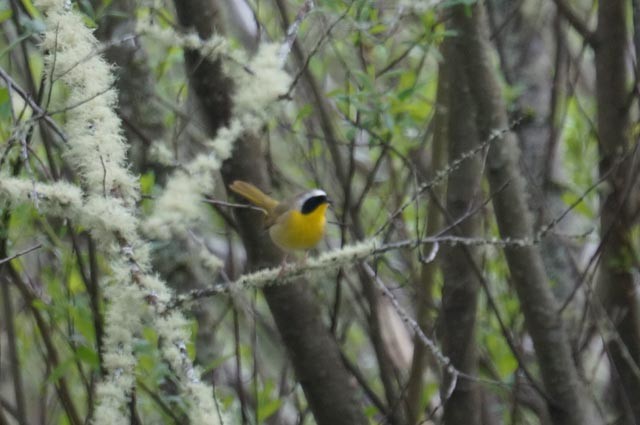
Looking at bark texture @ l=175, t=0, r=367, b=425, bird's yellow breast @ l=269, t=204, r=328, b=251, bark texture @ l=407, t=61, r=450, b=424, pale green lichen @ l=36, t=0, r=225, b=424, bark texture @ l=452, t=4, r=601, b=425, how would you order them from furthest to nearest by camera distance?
bark texture @ l=407, t=61, r=450, b=424, bird's yellow breast @ l=269, t=204, r=328, b=251, bark texture @ l=452, t=4, r=601, b=425, bark texture @ l=175, t=0, r=367, b=425, pale green lichen @ l=36, t=0, r=225, b=424

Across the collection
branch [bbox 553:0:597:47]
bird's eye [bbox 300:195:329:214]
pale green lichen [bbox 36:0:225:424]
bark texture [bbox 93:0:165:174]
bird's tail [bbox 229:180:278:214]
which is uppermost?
bark texture [bbox 93:0:165:174]

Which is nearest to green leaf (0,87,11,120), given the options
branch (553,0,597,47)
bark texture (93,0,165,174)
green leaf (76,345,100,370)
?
green leaf (76,345,100,370)

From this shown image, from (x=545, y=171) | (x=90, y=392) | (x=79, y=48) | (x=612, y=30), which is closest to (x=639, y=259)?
(x=545, y=171)

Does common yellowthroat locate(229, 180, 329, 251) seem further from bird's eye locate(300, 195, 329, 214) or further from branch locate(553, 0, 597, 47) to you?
branch locate(553, 0, 597, 47)

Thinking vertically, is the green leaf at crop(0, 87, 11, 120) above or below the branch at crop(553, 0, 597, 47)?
below

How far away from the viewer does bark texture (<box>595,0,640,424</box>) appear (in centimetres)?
389

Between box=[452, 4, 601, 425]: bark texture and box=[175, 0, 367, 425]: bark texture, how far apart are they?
2.46 feet

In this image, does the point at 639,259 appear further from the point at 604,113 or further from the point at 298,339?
the point at 298,339

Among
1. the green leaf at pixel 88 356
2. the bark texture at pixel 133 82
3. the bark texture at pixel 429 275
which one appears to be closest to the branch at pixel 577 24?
the bark texture at pixel 429 275

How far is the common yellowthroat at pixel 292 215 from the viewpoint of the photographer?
3316mm

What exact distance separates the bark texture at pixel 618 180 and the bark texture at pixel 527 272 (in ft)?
1.65

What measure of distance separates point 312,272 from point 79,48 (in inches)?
34.1

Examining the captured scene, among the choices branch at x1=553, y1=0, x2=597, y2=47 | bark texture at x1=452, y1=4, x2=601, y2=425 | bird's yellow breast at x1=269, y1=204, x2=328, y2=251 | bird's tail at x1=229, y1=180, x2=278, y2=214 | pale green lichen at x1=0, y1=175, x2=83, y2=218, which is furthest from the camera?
branch at x1=553, y1=0, x2=597, y2=47

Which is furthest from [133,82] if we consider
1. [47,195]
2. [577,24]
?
[47,195]
